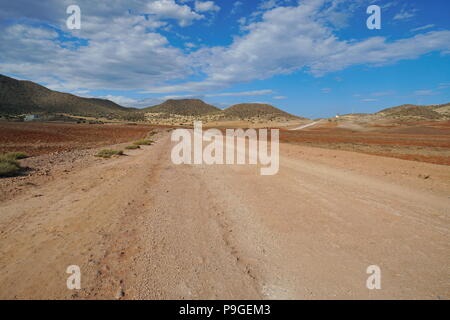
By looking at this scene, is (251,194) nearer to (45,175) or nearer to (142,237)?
(142,237)

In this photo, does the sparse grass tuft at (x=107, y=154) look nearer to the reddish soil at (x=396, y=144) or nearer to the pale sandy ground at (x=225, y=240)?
the pale sandy ground at (x=225, y=240)

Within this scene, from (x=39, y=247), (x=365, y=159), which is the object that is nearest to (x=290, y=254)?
(x=39, y=247)

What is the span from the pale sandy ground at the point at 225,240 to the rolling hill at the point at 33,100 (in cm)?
10086

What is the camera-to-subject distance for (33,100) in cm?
10131

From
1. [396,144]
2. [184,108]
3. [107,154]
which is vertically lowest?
[107,154]

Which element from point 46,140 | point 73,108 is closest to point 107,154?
point 46,140

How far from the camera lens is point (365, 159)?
14422 millimetres

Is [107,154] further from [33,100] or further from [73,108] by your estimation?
[73,108]

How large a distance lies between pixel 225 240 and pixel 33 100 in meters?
125

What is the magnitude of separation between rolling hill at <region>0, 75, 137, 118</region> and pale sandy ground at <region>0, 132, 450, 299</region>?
Answer: 331 feet

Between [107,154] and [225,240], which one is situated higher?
[107,154]

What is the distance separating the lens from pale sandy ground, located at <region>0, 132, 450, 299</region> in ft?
11.2

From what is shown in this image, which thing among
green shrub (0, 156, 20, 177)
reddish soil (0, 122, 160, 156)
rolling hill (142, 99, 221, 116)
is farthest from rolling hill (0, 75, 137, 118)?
green shrub (0, 156, 20, 177)
